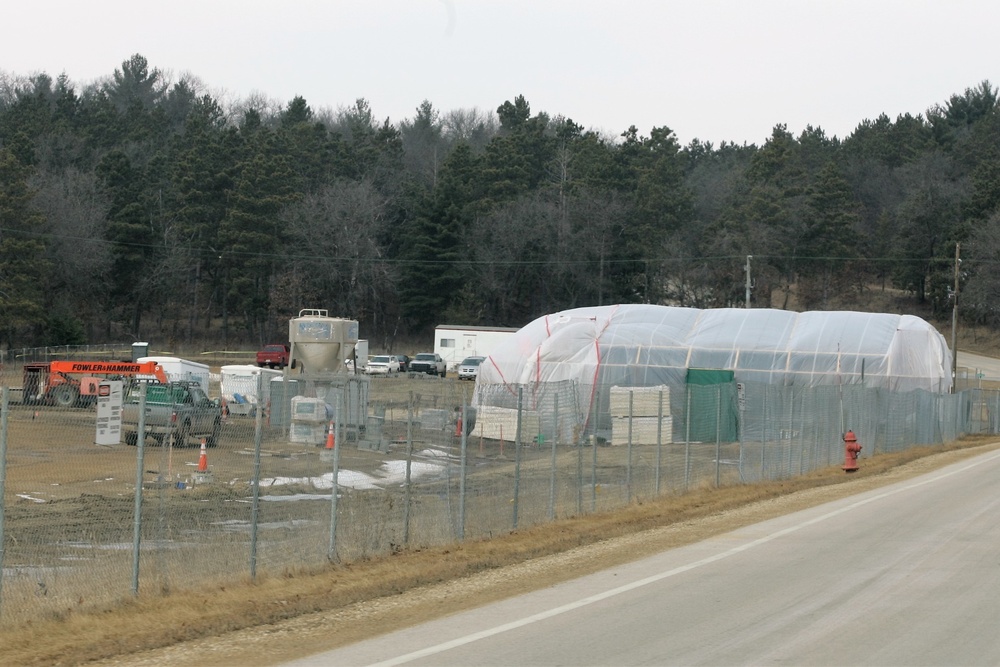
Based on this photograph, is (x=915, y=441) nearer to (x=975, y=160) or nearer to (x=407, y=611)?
(x=407, y=611)

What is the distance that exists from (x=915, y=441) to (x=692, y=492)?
19605mm

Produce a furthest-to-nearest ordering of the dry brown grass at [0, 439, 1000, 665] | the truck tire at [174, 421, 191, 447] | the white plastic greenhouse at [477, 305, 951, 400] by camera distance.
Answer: the white plastic greenhouse at [477, 305, 951, 400] < the truck tire at [174, 421, 191, 447] < the dry brown grass at [0, 439, 1000, 665]

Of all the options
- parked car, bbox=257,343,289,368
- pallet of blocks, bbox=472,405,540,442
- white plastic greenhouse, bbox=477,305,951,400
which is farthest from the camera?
parked car, bbox=257,343,289,368

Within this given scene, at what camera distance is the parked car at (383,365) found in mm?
70938

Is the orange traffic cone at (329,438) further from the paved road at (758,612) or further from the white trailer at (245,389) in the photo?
the paved road at (758,612)

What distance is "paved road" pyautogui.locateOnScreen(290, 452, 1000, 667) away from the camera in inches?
338

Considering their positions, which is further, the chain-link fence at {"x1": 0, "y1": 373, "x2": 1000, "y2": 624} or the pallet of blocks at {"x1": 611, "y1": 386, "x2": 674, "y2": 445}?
the pallet of blocks at {"x1": 611, "y1": 386, "x2": 674, "y2": 445}

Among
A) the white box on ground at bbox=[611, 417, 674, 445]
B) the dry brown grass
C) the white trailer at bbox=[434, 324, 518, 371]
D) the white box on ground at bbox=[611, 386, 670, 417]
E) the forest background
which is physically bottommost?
the dry brown grass

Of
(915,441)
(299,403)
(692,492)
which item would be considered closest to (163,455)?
(299,403)

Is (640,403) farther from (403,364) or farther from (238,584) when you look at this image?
(403,364)

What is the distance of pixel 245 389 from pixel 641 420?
505 inches

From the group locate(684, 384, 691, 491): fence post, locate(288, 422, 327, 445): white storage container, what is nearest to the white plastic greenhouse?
locate(684, 384, 691, 491): fence post

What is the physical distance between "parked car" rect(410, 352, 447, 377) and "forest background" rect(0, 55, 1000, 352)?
15.8 m

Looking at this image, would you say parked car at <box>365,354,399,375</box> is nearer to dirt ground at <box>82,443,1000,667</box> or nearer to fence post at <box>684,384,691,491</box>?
fence post at <box>684,384,691,491</box>
